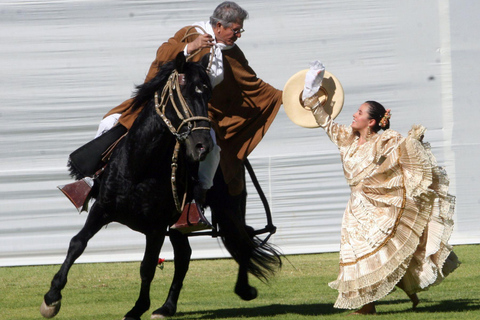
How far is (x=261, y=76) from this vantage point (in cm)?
953

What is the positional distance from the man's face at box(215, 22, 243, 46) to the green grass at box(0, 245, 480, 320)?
202 cm

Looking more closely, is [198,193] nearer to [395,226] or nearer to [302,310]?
[302,310]

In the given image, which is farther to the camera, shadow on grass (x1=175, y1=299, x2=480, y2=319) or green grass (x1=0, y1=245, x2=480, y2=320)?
green grass (x1=0, y1=245, x2=480, y2=320)

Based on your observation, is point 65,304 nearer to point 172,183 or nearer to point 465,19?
point 172,183

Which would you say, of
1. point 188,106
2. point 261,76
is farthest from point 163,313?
point 261,76

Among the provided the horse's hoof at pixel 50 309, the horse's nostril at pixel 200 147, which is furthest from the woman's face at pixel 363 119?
the horse's hoof at pixel 50 309

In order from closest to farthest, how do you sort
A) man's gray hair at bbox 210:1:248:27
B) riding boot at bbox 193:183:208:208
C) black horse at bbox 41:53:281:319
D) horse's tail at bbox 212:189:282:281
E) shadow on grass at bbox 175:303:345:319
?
black horse at bbox 41:53:281:319
riding boot at bbox 193:183:208:208
man's gray hair at bbox 210:1:248:27
shadow on grass at bbox 175:303:345:319
horse's tail at bbox 212:189:282:281

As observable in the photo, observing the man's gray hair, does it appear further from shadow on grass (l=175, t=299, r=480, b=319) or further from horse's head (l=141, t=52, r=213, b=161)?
shadow on grass (l=175, t=299, r=480, b=319)

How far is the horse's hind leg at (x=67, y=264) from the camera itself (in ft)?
15.4

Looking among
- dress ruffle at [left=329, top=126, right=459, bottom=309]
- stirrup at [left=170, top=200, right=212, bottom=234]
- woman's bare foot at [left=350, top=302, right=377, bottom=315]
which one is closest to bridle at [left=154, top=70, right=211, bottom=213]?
stirrup at [left=170, top=200, right=212, bottom=234]

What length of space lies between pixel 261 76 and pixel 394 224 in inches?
184

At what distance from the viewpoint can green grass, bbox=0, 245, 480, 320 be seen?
5.43m

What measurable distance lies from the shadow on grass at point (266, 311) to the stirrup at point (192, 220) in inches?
25.9

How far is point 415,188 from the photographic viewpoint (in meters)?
5.18
